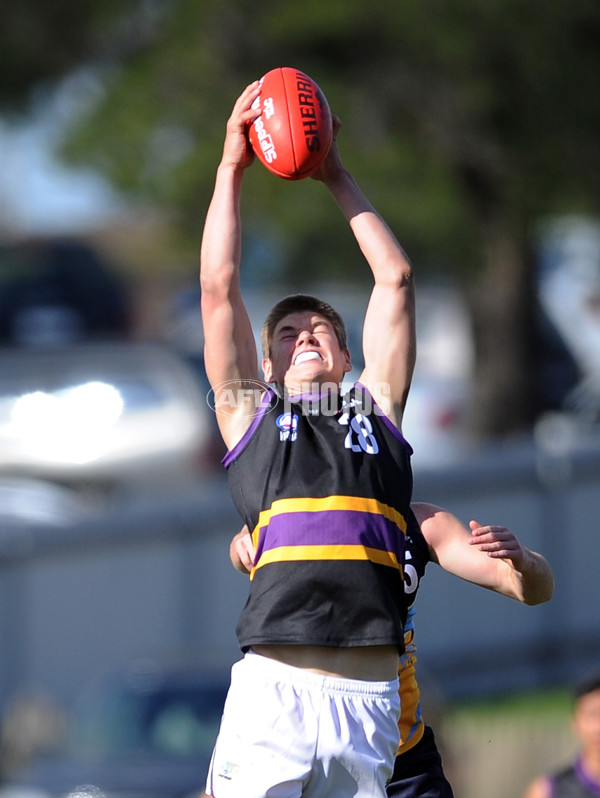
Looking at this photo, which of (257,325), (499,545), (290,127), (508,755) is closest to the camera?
(499,545)

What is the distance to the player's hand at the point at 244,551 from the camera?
345cm

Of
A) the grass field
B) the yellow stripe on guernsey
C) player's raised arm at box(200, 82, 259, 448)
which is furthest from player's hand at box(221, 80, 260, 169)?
the grass field

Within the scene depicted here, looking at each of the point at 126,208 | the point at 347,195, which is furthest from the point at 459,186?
the point at 347,195

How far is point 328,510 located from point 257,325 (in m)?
14.6

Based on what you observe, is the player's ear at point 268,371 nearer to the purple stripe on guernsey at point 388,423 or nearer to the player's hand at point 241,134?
the purple stripe on guernsey at point 388,423

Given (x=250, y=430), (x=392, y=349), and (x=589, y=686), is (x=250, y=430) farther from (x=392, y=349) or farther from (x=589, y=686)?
(x=589, y=686)

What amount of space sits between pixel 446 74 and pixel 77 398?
4974mm

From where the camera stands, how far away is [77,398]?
1480 centimetres

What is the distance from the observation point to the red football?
341cm

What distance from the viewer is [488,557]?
11.3ft

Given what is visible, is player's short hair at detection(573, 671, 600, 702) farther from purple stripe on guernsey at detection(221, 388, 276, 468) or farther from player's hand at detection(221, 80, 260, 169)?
player's hand at detection(221, 80, 260, 169)

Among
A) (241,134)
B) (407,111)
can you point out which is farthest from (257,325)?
(241,134)

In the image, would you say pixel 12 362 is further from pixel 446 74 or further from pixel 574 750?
pixel 574 750

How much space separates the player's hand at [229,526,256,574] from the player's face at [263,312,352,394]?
0.38 m
